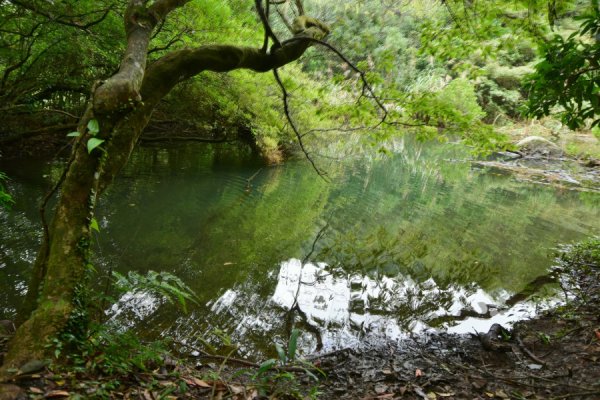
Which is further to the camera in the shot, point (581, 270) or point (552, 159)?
point (552, 159)

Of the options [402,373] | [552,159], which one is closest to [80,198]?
[402,373]

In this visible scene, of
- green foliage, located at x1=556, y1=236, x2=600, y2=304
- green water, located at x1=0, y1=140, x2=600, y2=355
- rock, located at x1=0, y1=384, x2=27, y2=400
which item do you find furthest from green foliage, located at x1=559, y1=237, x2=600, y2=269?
rock, located at x1=0, y1=384, x2=27, y2=400

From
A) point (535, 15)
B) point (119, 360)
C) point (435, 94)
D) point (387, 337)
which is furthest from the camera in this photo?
point (387, 337)

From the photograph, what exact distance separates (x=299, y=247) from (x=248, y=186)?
4.02m

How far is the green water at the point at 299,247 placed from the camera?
16.0 feet

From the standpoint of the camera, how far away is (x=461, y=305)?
5.89 metres

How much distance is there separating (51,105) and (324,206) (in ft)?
31.2

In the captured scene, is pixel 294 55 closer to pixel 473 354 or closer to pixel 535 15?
pixel 535 15

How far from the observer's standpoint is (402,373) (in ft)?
12.3

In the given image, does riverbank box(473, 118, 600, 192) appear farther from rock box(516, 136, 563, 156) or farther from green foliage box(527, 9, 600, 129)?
green foliage box(527, 9, 600, 129)

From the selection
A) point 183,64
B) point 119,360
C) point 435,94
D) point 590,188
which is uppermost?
point 183,64

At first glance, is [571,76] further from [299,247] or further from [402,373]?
[299,247]

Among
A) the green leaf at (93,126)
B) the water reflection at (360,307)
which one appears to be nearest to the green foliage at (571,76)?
the water reflection at (360,307)

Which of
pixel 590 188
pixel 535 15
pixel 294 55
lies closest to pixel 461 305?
pixel 535 15
